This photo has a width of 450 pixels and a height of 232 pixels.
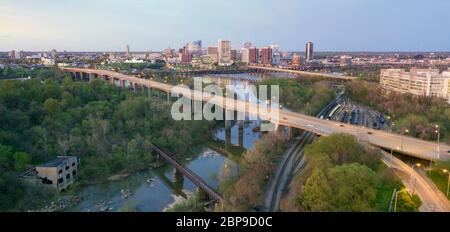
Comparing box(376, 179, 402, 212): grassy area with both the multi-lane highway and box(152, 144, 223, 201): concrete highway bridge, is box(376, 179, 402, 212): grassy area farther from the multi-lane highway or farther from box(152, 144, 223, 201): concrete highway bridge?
box(152, 144, 223, 201): concrete highway bridge

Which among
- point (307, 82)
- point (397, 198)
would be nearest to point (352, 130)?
point (397, 198)

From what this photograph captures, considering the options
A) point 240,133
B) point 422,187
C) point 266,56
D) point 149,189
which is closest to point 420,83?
point 240,133

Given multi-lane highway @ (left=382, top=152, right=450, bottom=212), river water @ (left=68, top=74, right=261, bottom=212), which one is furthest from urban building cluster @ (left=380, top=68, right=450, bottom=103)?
river water @ (left=68, top=74, right=261, bottom=212)

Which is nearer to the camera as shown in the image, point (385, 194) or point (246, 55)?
point (385, 194)

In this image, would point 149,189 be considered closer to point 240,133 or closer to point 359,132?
point 240,133
